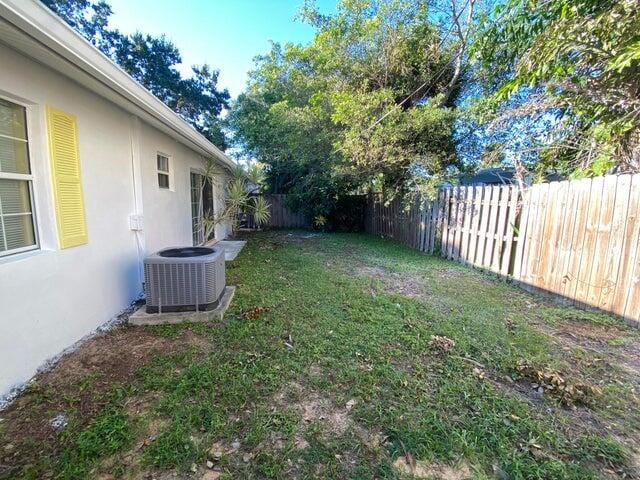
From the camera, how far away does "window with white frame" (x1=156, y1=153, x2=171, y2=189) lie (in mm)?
5070

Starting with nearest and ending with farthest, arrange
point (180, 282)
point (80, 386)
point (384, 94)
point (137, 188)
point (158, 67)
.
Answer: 1. point (80, 386)
2. point (180, 282)
3. point (137, 188)
4. point (384, 94)
5. point (158, 67)

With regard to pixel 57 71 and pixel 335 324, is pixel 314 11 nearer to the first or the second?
pixel 57 71

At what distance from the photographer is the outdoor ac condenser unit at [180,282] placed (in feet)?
10.7

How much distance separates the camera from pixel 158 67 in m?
15.2

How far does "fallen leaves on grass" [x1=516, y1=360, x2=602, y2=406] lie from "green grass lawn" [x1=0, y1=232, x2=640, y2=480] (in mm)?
12

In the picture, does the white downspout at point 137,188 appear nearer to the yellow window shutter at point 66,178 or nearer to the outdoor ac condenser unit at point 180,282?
the outdoor ac condenser unit at point 180,282

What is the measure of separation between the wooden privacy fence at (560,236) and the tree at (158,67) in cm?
1384

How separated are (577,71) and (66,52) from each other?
581cm

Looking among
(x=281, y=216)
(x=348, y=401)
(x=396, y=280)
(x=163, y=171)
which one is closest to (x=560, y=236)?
(x=396, y=280)

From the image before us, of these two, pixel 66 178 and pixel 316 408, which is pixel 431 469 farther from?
pixel 66 178

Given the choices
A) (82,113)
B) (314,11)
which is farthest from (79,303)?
(314,11)

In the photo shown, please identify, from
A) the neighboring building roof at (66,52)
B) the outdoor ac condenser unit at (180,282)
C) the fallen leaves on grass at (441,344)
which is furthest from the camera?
the outdoor ac condenser unit at (180,282)

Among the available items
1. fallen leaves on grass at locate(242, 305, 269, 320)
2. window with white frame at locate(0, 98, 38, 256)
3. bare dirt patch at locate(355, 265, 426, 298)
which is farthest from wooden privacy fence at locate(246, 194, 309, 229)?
window with white frame at locate(0, 98, 38, 256)

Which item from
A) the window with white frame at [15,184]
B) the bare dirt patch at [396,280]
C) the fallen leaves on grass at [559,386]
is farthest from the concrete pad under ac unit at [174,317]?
the fallen leaves on grass at [559,386]
